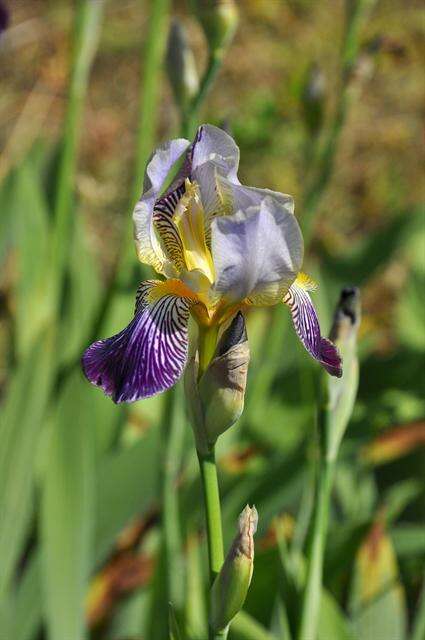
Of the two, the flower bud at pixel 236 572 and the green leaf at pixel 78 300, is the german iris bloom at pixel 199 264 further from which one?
the green leaf at pixel 78 300

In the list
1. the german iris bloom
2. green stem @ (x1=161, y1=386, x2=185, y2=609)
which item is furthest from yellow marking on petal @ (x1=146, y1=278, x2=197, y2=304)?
green stem @ (x1=161, y1=386, x2=185, y2=609)

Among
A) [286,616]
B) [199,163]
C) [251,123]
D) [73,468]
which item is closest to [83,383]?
[73,468]

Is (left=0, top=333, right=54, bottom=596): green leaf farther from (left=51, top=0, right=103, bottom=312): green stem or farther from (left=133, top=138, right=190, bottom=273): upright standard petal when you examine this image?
(left=133, top=138, right=190, bottom=273): upright standard petal

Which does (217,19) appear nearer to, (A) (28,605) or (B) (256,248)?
(B) (256,248)

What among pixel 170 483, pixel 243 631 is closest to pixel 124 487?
pixel 170 483

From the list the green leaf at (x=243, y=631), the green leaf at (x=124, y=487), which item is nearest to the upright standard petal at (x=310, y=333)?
the green leaf at (x=243, y=631)
